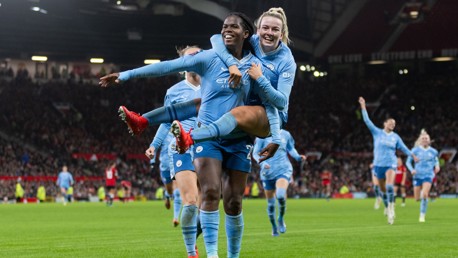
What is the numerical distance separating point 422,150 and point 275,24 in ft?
57.1

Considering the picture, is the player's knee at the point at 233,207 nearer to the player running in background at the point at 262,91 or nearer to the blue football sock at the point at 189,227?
the player running in background at the point at 262,91

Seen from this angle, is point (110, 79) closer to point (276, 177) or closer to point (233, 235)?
point (233, 235)

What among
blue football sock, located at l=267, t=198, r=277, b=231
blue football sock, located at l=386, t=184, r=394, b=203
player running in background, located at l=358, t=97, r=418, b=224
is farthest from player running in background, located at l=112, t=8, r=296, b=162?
player running in background, located at l=358, t=97, r=418, b=224

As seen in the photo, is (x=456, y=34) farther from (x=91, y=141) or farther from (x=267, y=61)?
(x=267, y=61)

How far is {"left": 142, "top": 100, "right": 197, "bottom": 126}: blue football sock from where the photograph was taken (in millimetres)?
9172

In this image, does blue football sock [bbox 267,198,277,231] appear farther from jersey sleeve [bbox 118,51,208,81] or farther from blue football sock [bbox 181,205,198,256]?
jersey sleeve [bbox 118,51,208,81]

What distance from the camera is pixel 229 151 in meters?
8.79

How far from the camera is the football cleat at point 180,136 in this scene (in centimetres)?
784

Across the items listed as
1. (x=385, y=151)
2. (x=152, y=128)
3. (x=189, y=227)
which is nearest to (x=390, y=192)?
(x=385, y=151)

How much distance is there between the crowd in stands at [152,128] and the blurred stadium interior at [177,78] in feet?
0.31

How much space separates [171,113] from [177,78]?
198 ft

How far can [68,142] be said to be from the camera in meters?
60.0

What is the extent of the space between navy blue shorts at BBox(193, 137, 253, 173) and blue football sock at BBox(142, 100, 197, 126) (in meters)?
0.67

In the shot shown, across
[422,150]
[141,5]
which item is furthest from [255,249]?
[141,5]
